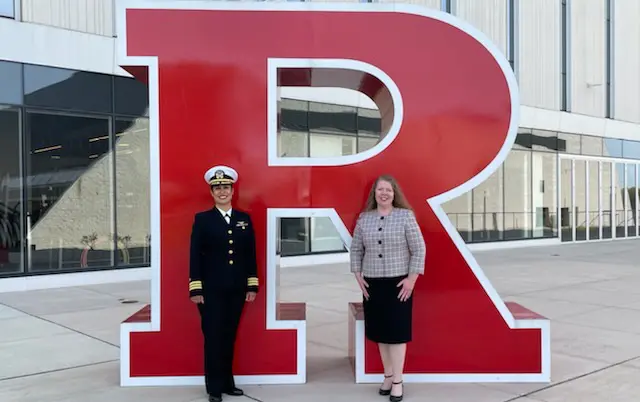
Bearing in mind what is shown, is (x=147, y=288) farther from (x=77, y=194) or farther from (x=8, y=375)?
(x=8, y=375)

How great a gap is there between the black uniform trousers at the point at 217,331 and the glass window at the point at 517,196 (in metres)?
16.2

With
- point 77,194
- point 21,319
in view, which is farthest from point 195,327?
point 77,194

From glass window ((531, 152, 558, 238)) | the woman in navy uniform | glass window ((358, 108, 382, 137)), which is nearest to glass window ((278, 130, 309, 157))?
glass window ((358, 108, 382, 137))

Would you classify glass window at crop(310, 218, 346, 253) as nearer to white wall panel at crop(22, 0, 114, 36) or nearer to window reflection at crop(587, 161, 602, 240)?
white wall panel at crop(22, 0, 114, 36)

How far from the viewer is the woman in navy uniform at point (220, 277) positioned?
4617mm

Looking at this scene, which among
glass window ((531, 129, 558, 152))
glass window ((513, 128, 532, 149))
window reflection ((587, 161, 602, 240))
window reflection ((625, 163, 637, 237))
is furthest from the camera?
window reflection ((625, 163, 637, 237))

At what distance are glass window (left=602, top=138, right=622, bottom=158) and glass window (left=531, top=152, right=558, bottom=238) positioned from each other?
340 centimetres

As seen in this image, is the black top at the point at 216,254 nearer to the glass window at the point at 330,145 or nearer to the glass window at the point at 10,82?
the glass window at the point at 10,82

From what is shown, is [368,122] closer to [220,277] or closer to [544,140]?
[544,140]

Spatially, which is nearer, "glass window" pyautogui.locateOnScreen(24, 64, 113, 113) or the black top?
the black top

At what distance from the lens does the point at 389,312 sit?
458cm

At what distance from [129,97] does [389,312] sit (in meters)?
9.22

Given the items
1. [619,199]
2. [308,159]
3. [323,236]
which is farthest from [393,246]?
[619,199]

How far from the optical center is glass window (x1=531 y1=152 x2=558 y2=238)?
797 inches
